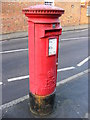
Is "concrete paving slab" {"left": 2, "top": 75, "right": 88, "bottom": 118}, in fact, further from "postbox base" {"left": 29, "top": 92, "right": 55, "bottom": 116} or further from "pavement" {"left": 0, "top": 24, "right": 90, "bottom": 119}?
"postbox base" {"left": 29, "top": 92, "right": 55, "bottom": 116}

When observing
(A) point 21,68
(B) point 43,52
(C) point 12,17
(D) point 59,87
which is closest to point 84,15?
(C) point 12,17

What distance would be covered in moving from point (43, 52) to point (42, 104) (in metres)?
1.02

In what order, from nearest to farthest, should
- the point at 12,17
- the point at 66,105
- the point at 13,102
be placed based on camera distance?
1. the point at 66,105
2. the point at 13,102
3. the point at 12,17

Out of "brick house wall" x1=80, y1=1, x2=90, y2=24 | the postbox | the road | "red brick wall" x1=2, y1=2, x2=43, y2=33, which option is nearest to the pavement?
the road

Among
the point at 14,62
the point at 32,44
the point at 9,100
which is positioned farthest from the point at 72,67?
the point at 32,44

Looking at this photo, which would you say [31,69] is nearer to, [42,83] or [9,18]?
[42,83]

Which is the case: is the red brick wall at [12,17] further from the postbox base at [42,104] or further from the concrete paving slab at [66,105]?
the postbox base at [42,104]

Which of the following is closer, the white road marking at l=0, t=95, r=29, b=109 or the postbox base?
the postbox base

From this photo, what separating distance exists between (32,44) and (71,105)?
1.57m

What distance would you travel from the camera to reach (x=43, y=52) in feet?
8.87

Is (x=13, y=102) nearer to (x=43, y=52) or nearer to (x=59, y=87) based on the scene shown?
(x=59, y=87)

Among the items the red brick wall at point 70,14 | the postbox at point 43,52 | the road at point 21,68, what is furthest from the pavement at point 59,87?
the red brick wall at point 70,14

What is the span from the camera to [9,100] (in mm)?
3609

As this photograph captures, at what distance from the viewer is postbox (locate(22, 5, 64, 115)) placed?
99.9 inches
